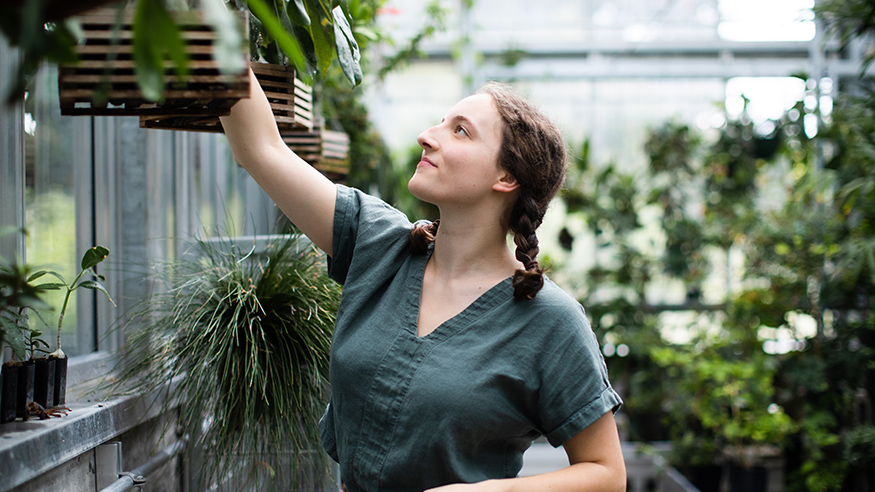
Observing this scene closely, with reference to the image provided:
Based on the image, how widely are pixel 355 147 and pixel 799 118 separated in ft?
10.3

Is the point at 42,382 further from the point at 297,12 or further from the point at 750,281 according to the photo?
the point at 750,281

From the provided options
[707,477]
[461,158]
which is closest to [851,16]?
[707,477]

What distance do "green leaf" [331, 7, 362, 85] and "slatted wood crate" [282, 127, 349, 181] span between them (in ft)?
1.69

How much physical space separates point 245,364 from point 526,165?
2.23 feet

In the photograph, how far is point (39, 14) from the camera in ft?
1.60

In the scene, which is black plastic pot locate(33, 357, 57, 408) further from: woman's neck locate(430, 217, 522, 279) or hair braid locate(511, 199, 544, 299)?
hair braid locate(511, 199, 544, 299)

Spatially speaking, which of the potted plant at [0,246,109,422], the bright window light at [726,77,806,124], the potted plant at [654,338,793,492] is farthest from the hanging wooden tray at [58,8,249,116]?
the bright window light at [726,77,806,124]

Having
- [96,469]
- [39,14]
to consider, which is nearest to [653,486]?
[96,469]

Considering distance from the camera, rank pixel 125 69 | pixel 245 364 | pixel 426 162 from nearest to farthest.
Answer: pixel 125 69, pixel 426 162, pixel 245 364

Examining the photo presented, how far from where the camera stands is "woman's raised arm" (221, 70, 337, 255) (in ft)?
Result: 3.70

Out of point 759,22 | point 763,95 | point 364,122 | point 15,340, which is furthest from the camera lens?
point 759,22

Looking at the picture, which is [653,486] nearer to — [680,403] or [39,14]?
[680,403]

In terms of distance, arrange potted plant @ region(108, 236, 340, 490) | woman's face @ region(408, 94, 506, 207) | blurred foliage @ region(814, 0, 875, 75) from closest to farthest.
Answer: woman's face @ region(408, 94, 506, 207), potted plant @ region(108, 236, 340, 490), blurred foliage @ region(814, 0, 875, 75)

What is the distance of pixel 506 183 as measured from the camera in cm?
124
